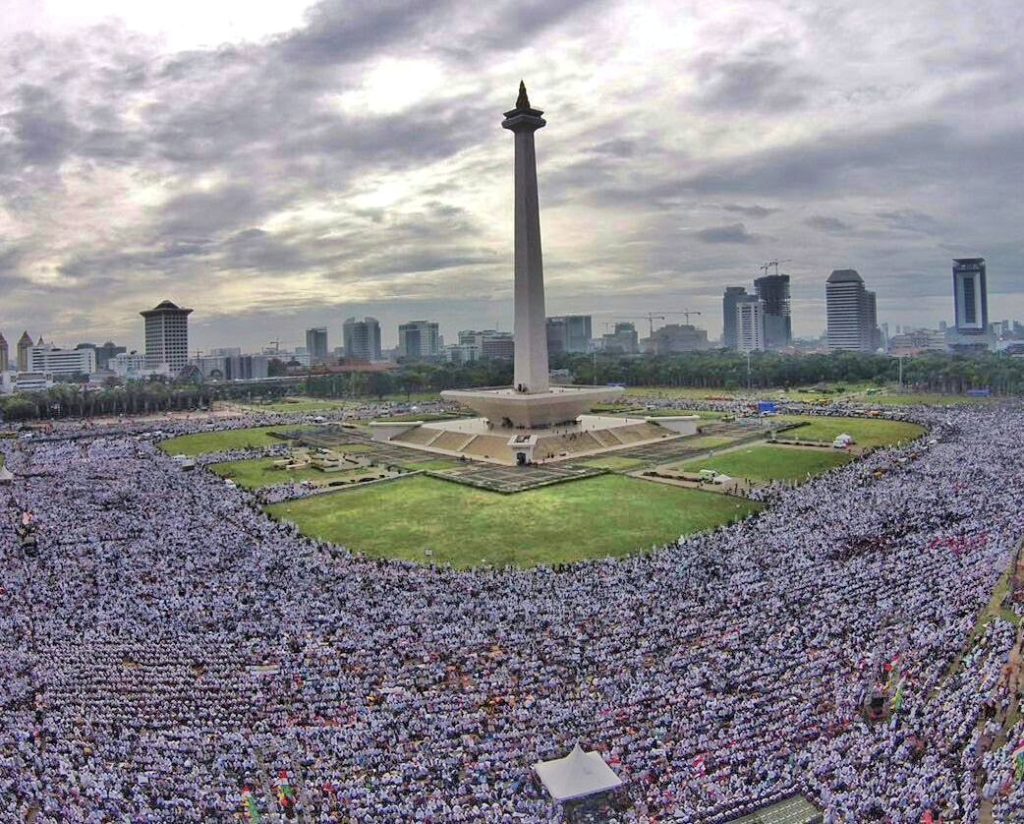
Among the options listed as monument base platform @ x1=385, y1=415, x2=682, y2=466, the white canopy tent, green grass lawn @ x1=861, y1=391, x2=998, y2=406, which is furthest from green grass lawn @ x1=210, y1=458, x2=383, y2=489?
green grass lawn @ x1=861, y1=391, x2=998, y2=406

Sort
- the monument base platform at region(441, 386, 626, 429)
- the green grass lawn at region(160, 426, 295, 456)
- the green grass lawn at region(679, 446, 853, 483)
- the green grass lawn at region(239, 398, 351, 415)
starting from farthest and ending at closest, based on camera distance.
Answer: the green grass lawn at region(239, 398, 351, 415)
the green grass lawn at region(160, 426, 295, 456)
the monument base platform at region(441, 386, 626, 429)
the green grass lawn at region(679, 446, 853, 483)

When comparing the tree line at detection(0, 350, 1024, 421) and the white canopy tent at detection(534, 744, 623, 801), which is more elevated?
the tree line at detection(0, 350, 1024, 421)

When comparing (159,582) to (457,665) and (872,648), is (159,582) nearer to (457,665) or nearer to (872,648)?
(457,665)

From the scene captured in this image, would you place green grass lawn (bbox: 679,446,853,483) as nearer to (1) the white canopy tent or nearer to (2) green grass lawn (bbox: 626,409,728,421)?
(2) green grass lawn (bbox: 626,409,728,421)

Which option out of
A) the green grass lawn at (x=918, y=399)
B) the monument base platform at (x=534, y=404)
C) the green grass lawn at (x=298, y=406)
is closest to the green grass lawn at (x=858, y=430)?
the monument base platform at (x=534, y=404)


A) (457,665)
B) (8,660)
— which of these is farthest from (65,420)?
(457,665)

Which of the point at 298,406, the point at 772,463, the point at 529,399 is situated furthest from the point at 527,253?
the point at 298,406

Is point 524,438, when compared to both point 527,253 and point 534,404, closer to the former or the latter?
point 534,404
